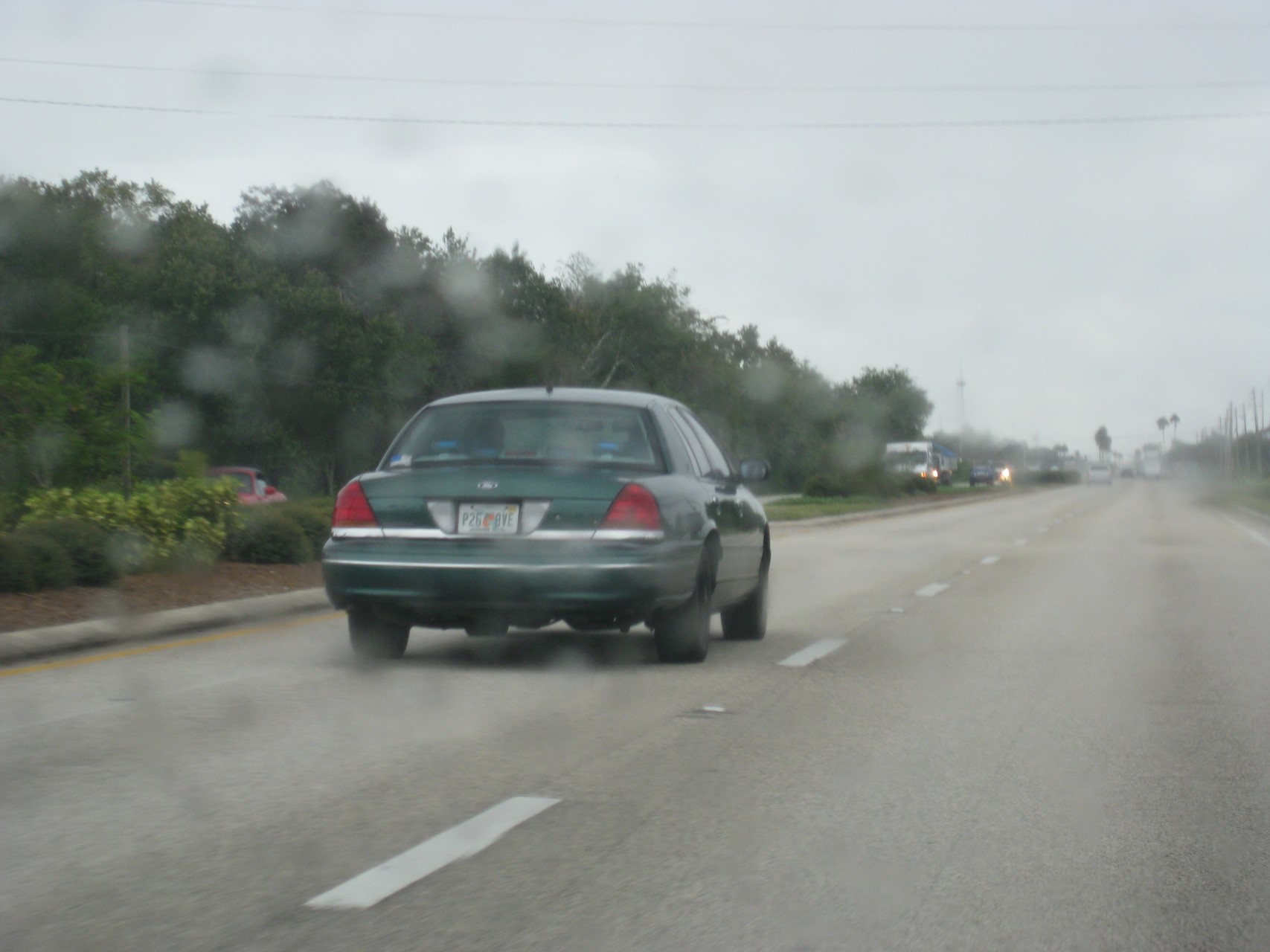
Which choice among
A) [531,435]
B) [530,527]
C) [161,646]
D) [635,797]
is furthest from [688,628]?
[635,797]

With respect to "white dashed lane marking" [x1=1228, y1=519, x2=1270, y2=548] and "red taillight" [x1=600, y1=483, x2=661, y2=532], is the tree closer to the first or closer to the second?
"white dashed lane marking" [x1=1228, y1=519, x2=1270, y2=548]

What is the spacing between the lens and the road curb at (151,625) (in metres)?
9.73

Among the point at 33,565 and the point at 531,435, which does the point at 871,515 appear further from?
the point at 531,435

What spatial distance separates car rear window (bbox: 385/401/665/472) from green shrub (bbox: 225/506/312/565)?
6.66 metres

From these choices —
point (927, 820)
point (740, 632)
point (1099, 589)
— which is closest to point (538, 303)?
point (1099, 589)

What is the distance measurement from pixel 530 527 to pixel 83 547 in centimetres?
552

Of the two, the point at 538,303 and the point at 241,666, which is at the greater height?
the point at 538,303

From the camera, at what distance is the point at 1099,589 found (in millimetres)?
16453

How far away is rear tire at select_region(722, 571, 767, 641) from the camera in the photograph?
11.1m

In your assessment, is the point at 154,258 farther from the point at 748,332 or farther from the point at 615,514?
the point at 748,332

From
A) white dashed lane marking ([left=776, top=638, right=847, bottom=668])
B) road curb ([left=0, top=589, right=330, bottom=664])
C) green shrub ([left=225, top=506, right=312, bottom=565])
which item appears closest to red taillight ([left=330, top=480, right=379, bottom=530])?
road curb ([left=0, top=589, right=330, bottom=664])

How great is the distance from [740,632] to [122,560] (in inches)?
216

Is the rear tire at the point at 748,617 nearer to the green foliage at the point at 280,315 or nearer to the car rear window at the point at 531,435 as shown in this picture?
the car rear window at the point at 531,435

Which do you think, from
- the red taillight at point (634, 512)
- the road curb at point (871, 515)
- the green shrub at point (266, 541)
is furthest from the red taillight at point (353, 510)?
the road curb at point (871, 515)
